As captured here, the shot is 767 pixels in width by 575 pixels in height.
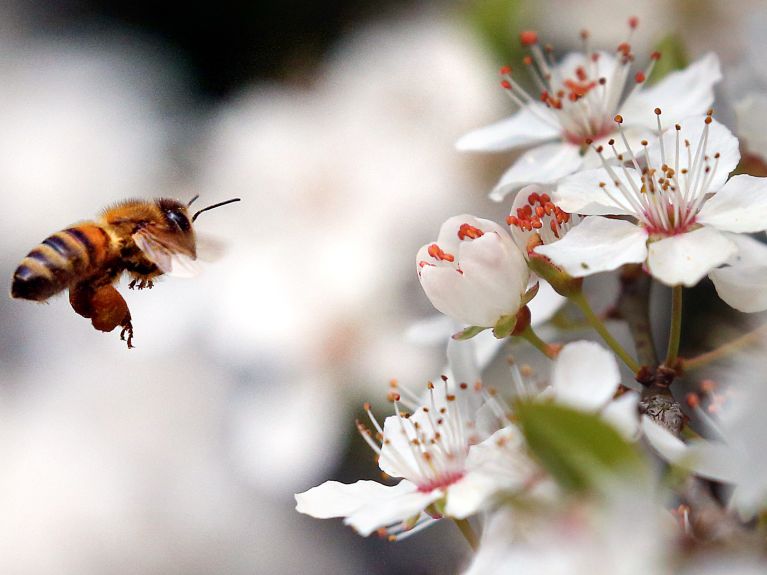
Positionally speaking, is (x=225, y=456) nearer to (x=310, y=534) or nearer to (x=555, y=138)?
(x=310, y=534)

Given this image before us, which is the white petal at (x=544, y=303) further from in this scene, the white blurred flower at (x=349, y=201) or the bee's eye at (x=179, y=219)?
the white blurred flower at (x=349, y=201)

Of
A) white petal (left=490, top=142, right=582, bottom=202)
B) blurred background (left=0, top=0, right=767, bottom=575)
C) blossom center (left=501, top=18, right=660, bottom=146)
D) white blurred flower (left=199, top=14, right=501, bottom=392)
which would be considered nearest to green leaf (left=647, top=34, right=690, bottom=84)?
blossom center (left=501, top=18, right=660, bottom=146)

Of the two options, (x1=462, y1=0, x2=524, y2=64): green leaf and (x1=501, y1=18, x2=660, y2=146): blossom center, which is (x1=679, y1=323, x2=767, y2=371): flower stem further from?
(x1=462, y1=0, x2=524, y2=64): green leaf

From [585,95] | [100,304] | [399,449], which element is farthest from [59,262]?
[585,95]

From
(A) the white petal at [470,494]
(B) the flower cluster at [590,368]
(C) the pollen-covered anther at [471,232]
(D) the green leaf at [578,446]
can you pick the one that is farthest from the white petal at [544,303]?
(D) the green leaf at [578,446]

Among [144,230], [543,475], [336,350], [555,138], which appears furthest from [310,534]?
[543,475]

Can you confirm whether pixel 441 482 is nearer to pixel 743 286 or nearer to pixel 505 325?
pixel 505 325
